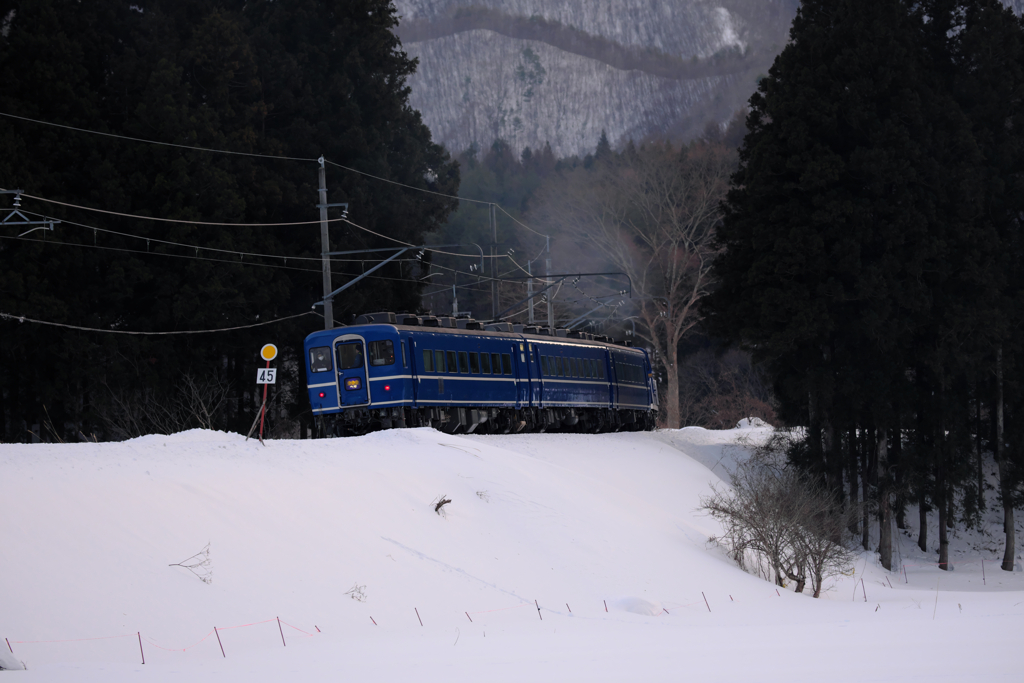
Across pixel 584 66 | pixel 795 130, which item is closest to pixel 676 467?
pixel 795 130

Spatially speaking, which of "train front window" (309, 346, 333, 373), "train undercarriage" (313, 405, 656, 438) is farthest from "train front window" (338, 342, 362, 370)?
Result: "train undercarriage" (313, 405, 656, 438)

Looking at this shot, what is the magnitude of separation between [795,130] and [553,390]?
10322 mm

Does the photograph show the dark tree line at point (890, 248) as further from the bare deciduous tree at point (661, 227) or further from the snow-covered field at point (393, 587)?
the bare deciduous tree at point (661, 227)

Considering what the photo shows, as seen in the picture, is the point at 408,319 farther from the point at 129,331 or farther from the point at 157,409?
the point at 129,331

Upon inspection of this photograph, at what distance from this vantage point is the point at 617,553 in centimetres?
2066

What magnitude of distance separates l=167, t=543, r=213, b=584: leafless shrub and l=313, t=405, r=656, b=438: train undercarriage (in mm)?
12554

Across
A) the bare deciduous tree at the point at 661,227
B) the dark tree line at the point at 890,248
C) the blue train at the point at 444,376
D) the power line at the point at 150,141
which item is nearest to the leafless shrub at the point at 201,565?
the blue train at the point at 444,376

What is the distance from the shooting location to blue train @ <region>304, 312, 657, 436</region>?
27.5 metres

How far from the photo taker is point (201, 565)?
14266 mm

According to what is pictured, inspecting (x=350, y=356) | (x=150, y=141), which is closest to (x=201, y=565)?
(x=350, y=356)

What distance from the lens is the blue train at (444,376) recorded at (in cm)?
2753

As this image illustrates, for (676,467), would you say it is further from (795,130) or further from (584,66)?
(584,66)

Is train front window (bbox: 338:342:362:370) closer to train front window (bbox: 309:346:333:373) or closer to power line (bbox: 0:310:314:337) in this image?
train front window (bbox: 309:346:333:373)

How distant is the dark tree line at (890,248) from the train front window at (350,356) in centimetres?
1044
